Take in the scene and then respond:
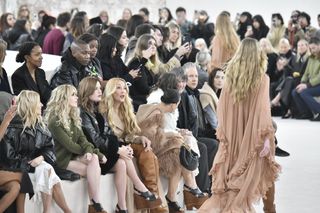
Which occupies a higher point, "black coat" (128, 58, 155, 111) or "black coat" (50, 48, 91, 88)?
"black coat" (50, 48, 91, 88)

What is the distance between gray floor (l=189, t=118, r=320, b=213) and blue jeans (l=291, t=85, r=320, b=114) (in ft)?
1.14

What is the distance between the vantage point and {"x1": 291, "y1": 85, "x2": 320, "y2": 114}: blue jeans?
1850 centimetres

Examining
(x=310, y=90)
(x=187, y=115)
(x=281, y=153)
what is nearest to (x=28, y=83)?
(x=187, y=115)

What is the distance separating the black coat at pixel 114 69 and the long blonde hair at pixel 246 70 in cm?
265

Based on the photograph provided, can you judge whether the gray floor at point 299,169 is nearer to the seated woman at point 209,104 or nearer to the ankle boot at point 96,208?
the seated woman at point 209,104

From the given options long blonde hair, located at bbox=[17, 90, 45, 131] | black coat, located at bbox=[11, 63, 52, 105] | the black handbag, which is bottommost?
the black handbag

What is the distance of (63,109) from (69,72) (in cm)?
144

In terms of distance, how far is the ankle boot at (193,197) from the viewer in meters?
10.7

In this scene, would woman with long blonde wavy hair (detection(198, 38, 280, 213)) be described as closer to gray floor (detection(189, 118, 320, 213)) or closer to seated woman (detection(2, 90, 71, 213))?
gray floor (detection(189, 118, 320, 213))

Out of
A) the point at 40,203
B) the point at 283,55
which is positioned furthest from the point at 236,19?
the point at 40,203

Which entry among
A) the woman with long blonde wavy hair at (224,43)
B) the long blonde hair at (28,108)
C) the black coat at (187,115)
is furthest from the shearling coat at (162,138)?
the woman with long blonde wavy hair at (224,43)

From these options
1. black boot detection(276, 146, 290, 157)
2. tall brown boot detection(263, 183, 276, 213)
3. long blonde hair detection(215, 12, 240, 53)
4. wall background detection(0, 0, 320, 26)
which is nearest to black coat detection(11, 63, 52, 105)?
tall brown boot detection(263, 183, 276, 213)

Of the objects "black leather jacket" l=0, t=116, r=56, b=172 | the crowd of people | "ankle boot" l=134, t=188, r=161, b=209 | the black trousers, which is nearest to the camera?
"black leather jacket" l=0, t=116, r=56, b=172

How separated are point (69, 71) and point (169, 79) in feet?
3.47
